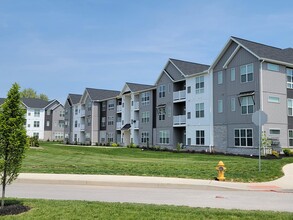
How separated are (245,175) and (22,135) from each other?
11468 millimetres

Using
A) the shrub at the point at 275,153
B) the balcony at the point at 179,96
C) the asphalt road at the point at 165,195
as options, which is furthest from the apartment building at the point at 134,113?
the asphalt road at the point at 165,195

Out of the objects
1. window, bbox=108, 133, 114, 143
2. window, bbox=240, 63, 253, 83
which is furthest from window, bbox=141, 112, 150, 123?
window, bbox=240, 63, 253, 83

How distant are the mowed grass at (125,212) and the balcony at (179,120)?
33.4 m

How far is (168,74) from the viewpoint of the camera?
45.0m

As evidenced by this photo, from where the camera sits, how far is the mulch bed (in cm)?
795

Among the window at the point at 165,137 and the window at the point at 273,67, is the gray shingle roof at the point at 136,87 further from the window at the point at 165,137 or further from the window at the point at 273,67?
the window at the point at 273,67

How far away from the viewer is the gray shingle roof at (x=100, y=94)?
67500mm

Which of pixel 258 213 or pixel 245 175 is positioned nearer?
pixel 258 213

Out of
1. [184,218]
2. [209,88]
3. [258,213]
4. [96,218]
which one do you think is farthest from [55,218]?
[209,88]

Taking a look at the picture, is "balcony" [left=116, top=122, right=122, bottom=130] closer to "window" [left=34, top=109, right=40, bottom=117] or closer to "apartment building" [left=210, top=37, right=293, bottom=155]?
"apartment building" [left=210, top=37, right=293, bottom=155]

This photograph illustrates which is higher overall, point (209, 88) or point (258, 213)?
point (209, 88)

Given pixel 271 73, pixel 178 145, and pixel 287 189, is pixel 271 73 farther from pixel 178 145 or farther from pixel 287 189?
pixel 287 189

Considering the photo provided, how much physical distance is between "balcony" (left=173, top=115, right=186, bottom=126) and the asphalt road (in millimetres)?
28322

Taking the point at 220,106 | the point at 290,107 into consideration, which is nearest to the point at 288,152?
the point at 290,107
